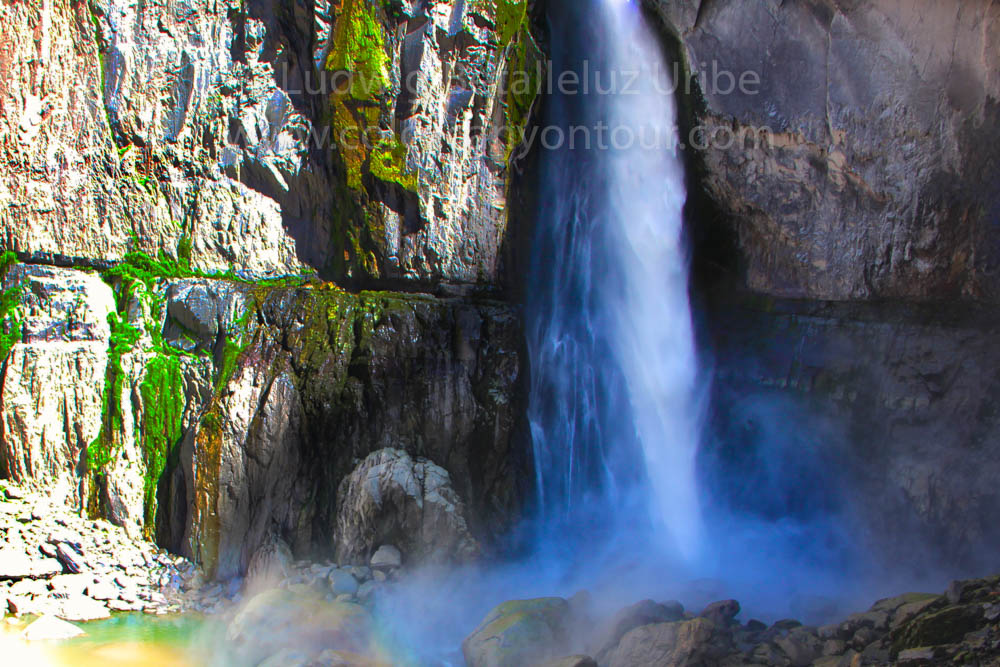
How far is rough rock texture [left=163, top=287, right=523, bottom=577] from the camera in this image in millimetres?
9133

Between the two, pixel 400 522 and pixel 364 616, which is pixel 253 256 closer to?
pixel 400 522

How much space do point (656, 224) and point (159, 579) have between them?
811cm

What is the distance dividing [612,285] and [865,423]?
3.92 m

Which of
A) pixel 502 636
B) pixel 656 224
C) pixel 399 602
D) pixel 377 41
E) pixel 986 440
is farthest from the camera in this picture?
pixel 656 224

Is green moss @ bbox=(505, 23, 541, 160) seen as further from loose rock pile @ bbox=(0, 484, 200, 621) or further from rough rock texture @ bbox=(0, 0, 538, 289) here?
loose rock pile @ bbox=(0, 484, 200, 621)

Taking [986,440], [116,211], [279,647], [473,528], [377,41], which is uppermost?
[377,41]

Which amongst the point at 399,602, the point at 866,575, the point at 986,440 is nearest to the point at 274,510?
the point at 399,602

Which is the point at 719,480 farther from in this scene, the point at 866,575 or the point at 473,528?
the point at 473,528

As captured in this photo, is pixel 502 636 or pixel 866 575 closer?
pixel 502 636

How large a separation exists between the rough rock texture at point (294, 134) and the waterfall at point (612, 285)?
970 mm

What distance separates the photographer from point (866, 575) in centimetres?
929

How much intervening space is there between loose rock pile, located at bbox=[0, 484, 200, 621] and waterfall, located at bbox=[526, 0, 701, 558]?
502 centimetres

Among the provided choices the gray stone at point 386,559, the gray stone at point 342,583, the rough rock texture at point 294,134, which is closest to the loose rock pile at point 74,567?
the gray stone at point 342,583

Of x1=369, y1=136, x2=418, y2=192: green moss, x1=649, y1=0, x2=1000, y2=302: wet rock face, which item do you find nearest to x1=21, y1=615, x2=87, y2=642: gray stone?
x1=369, y1=136, x2=418, y2=192: green moss
